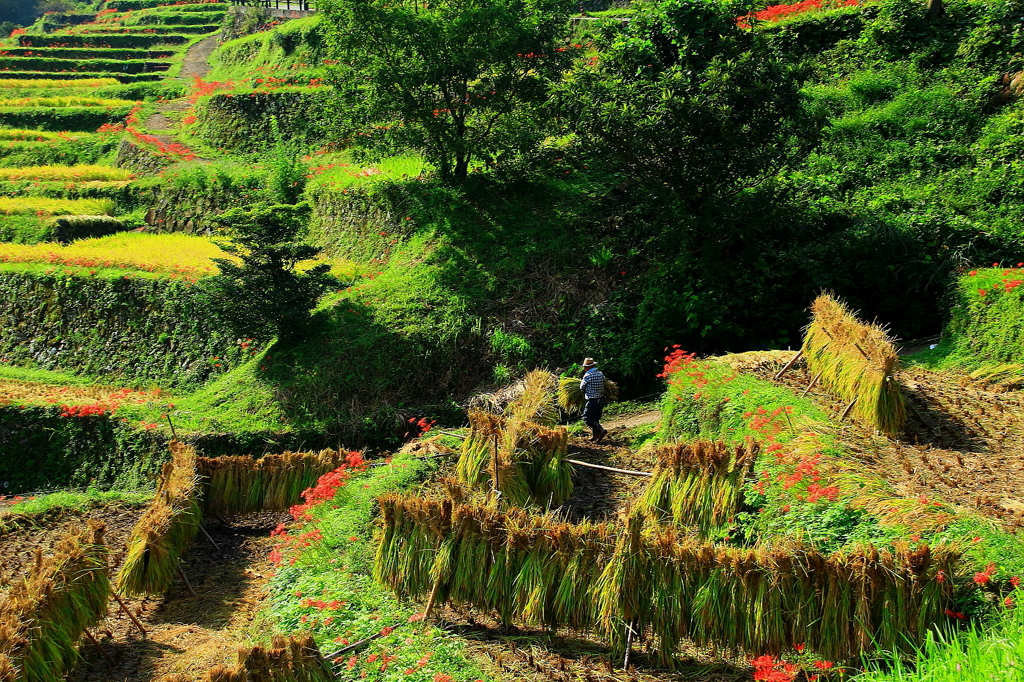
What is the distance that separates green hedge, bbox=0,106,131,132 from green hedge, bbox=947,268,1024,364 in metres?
33.4

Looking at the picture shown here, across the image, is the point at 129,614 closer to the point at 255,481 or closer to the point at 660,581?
the point at 255,481

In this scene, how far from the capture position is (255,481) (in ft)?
41.3

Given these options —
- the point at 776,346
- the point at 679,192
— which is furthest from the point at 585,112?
the point at 776,346

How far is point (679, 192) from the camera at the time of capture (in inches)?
633

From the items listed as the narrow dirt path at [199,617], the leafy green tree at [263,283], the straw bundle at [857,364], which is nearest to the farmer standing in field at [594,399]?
the straw bundle at [857,364]

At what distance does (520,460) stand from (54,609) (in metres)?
5.23

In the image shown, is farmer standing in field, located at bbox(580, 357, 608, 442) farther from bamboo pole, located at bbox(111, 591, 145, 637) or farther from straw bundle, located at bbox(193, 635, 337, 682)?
bamboo pole, located at bbox(111, 591, 145, 637)

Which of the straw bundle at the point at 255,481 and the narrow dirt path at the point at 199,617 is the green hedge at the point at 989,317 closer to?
the straw bundle at the point at 255,481

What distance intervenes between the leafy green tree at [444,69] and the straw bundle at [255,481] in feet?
29.4

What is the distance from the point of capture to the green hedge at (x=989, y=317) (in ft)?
39.1

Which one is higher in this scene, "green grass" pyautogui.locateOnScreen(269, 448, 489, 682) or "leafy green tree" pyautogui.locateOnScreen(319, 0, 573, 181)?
"leafy green tree" pyautogui.locateOnScreen(319, 0, 573, 181)

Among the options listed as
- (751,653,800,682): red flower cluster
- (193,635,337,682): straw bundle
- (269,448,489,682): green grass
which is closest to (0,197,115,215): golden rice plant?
(269,448,489,682): green grass

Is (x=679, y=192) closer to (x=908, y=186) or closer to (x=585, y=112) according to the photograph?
(x=585, y=112)

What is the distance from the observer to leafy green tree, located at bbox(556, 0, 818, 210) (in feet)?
48.4
